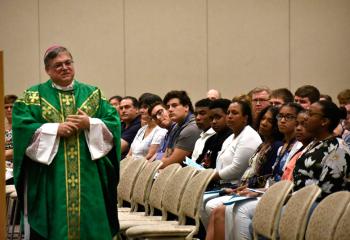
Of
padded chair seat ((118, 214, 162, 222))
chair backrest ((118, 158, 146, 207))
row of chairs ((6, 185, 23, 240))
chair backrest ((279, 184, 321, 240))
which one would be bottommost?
row of chairs ((6, 185, 23, 240))

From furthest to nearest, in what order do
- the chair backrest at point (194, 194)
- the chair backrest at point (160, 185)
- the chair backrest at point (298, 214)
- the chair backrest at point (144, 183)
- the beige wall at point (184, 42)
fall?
the beige wall at point (184, 42)
the chair backrest at point (144, 183)
the chair backrest at point (160, 185)
the chair backrest at point (194, 194)
the chair backrest at point (298, 214)

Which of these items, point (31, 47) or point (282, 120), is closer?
point (282, 120)

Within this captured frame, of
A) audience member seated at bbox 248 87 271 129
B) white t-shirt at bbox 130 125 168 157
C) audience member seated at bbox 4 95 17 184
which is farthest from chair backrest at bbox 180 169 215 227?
audience member seated at bbox 4 95 17 184

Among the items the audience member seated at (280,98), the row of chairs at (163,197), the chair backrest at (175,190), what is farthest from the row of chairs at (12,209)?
the audience member seated at (280,98)

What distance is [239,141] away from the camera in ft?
21.7

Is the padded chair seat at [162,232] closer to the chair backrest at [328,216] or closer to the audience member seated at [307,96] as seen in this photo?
the chair backrest at [328,216]

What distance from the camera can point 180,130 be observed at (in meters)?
7.94

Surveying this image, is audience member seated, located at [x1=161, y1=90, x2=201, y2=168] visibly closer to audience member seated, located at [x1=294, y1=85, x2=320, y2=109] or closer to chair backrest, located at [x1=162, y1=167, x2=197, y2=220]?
audience member seated, located at [x1=294, y1=85, x2=320, y2=109]

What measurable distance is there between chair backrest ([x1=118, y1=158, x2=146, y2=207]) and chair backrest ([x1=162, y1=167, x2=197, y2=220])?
73 cm

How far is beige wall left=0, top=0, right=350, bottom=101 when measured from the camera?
37.0 feet

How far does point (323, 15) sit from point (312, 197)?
7.18 m

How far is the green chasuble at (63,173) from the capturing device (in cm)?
519

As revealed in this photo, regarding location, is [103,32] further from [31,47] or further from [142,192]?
[142,192]

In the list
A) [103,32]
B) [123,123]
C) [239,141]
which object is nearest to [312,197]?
[239,141]
